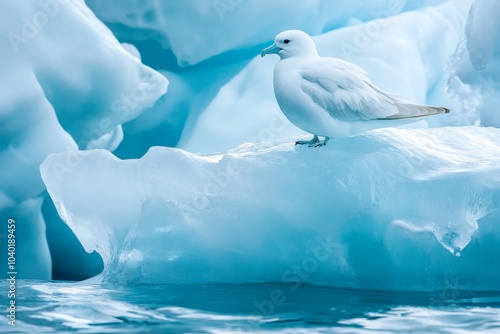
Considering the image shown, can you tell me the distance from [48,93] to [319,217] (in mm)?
1768

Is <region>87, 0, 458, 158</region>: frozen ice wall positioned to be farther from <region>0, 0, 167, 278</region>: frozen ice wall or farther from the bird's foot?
the bird's foot

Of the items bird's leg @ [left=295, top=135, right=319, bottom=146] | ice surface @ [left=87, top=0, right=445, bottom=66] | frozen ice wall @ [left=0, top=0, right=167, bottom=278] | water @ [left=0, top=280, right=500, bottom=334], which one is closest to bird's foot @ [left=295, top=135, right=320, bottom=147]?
bird's leg @ [left=295, top=135, right=319, bottom=146]

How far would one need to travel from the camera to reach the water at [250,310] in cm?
167

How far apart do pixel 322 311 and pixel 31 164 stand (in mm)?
1833

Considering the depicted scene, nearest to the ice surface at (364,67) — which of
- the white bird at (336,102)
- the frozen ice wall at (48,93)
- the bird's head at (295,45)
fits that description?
the frozen ice wall at (48,93)

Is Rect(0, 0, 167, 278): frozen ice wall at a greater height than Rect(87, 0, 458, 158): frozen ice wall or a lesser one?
lesser

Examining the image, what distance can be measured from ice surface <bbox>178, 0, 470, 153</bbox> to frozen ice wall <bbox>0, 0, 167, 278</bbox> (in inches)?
22.3

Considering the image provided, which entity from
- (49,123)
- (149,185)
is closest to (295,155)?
(149,185)

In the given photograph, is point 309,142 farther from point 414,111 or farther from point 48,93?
point 48,93

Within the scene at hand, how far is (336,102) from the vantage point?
2129mm

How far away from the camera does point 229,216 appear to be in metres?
2.25

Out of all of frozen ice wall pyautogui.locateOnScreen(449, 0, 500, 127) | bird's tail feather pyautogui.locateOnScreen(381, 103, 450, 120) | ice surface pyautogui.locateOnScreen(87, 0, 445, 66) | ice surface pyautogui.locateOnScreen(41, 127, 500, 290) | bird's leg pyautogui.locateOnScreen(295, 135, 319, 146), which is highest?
ice surface pyautogui.locateOnScreen(87, 0, 445, 66)

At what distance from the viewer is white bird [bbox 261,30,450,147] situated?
6.99ft

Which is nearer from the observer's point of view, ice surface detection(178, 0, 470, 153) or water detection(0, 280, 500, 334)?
water detection(0, 280, 500, 334)
